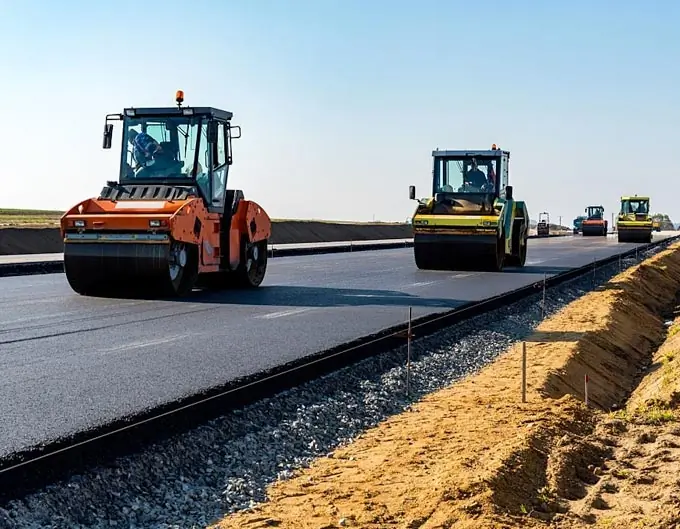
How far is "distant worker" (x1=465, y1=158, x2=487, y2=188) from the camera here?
24.3 metres

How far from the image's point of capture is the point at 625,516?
569 cm

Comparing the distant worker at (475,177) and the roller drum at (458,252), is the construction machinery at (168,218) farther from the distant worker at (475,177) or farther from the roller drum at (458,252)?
the distant worker at (475,177)

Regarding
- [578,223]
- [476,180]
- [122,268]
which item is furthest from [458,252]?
[578,223]

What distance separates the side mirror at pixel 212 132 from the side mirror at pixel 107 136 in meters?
1.63

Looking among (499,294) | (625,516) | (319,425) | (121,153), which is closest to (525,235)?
(499,294)

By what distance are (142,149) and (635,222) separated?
4600 centimetres

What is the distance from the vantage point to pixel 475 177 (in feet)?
80.0

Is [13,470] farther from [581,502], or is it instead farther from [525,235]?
[525,235]

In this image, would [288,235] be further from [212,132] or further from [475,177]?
[212,132]

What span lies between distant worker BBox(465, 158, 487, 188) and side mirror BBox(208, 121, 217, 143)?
31.8 ft

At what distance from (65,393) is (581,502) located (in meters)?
4.02

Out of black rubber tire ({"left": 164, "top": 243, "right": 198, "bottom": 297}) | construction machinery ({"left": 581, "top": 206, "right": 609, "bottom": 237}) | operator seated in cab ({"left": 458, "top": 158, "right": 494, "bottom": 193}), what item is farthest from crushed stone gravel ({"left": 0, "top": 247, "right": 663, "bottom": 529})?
construction machinery ({"left": 581, "top": 206, "right": 609, "bottom": 237})

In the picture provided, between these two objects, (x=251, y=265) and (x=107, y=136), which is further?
(x=251, y=265)

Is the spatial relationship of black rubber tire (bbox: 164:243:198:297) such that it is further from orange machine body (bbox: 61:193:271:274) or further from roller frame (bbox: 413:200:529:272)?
roller frame (bbox: 413:200:529:272)
